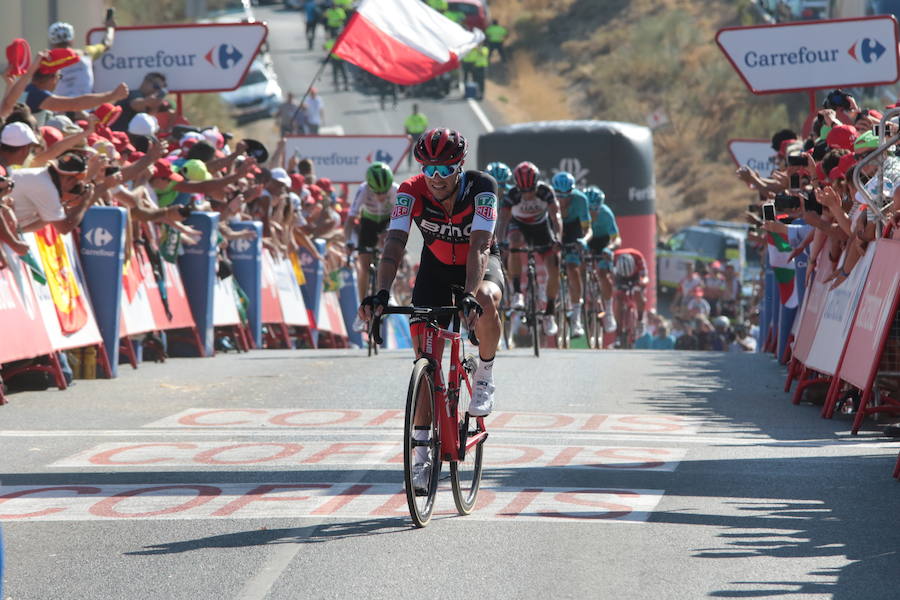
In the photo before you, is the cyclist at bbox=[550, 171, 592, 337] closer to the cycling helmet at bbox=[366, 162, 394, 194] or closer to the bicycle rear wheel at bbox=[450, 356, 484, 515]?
the cycling helmet at bbox=[366, 162, 394, 194]

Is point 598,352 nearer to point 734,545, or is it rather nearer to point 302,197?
point 302,197

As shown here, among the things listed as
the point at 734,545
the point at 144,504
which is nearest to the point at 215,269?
the point at 144,504

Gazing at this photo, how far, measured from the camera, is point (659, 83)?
7769cm

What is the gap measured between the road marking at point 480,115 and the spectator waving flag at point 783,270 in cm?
3925

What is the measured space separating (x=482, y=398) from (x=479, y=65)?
5426cm

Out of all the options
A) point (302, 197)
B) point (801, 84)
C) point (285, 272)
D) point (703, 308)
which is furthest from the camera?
point (703, 308)

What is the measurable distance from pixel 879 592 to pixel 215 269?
12519 millimetres

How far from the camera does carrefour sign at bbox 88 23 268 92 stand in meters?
20.5

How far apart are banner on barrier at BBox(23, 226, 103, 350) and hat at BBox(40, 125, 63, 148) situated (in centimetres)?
79

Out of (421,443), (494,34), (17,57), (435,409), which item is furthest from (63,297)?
(494,34)

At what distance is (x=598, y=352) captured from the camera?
62.0 ft

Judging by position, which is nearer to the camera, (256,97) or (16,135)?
(16,135)

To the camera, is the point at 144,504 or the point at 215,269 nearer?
the point at 144,504

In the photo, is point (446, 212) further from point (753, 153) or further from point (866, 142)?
point (753, 153)
